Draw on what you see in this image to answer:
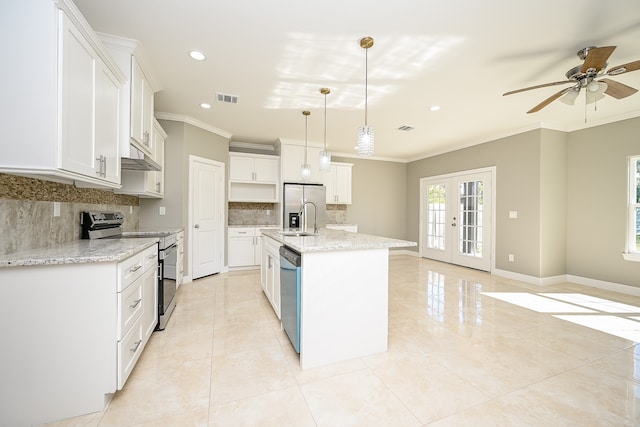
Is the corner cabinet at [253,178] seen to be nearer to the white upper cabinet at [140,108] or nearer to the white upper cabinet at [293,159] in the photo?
the white upper cabinet at [293,159]

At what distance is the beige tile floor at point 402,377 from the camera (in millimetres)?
1395

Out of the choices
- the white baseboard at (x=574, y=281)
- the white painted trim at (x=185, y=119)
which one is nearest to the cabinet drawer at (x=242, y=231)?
the white painted trim at (x=185, y=119)

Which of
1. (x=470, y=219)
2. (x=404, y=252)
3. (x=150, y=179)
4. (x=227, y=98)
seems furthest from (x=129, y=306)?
(x=404, y=252)

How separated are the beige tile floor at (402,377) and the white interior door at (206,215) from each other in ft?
4.94

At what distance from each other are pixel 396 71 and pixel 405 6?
823 millimetres

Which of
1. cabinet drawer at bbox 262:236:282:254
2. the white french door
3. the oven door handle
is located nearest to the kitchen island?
cabinet drawer at bbox 262:236:282:254

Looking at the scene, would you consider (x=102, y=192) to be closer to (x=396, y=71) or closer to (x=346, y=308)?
(x=346, y=308)

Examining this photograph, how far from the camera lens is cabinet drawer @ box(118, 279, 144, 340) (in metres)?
1.47

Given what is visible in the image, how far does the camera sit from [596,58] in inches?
77.3

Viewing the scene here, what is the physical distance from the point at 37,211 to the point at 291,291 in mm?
1839

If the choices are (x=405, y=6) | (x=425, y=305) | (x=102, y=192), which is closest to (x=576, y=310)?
(x=425, y=305)

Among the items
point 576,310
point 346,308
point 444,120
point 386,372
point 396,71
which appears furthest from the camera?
point 444,120

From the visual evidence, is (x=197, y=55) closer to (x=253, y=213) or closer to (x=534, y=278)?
(x=253, y=213)

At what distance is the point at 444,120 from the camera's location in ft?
13.1
